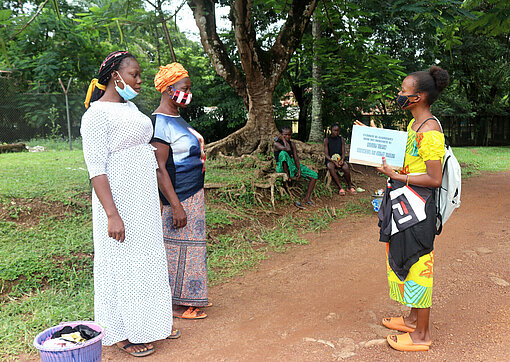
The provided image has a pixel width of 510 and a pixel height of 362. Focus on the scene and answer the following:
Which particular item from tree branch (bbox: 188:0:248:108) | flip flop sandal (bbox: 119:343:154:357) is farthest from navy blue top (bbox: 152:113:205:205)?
tree branch (bbox: 188:0:248:108)

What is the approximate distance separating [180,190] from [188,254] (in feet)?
1.84

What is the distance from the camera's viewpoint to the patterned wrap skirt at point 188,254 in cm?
346

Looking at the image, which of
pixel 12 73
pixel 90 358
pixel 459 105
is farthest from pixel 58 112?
pixel 459 105

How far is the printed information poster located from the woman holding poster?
0.20 feet

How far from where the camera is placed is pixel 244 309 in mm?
3686

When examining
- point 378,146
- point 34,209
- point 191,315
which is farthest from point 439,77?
point 34,209

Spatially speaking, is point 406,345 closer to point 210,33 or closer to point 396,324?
point 396,324

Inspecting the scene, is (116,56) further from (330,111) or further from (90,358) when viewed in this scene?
(330,111)

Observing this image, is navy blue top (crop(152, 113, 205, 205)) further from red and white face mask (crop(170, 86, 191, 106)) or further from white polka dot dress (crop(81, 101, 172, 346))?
white polka dot dress (crop(81, 101, 172, 346))

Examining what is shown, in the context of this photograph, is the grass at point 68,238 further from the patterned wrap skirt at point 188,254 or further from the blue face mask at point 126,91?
the blue face mask at point 126,91

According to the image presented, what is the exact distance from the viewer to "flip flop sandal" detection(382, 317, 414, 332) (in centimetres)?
316

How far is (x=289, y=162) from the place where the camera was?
25.5 feet

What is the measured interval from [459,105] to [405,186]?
58.1 ft

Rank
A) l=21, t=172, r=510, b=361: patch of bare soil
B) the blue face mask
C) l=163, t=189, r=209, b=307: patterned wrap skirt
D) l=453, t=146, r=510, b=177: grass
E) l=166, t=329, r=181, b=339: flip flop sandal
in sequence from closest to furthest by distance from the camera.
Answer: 1. the blue face mask
2. l=21, t=172, r=510, b=361: patch of bare soil
3. l=166, t=329, r=181, b=339: flip flop sandal
4. l=163, t=189, r=209, b=307: patterned wrap skirt
5. l=453, t=146, r=510, b=177: grass
